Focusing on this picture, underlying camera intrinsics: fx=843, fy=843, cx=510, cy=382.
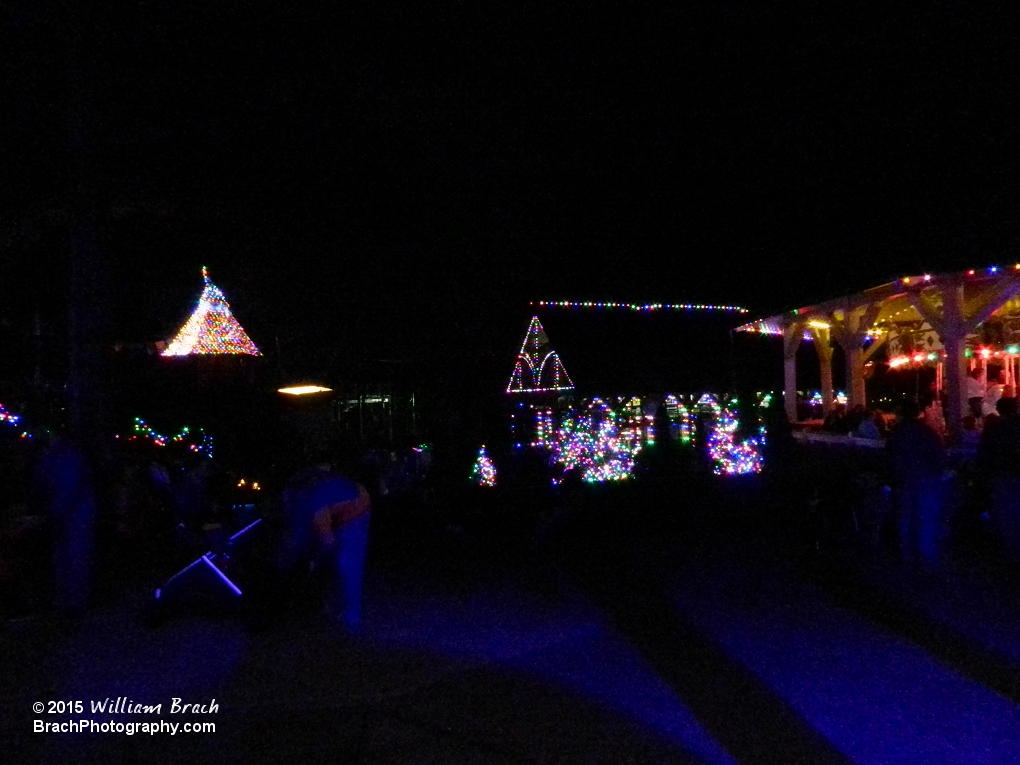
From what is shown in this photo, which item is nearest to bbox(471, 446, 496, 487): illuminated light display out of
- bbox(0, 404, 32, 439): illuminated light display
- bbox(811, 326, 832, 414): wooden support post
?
bbox(0, 404, 32, 439): illuminated light display

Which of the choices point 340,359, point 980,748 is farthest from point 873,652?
point 340,359

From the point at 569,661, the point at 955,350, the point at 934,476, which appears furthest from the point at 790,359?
the point at 569,661

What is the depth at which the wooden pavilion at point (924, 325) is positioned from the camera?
37.1 feet

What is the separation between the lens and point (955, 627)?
579 cm

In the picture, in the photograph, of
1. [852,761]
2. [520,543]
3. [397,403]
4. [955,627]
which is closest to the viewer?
[852,761]

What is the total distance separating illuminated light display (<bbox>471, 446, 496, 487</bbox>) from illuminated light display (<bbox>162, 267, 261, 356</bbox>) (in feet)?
10.9

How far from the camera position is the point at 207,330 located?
9578 millimetres

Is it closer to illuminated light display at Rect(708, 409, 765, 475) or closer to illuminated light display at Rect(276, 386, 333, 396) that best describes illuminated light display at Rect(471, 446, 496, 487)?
illuminated light display at Rect(276, 386, 333, 396)

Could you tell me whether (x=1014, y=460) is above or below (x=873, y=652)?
above

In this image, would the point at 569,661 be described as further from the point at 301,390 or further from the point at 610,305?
the point at 610,305

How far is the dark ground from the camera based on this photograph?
4.06m

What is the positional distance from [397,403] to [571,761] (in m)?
7.17

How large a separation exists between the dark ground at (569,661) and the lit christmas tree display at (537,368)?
159 centimetres

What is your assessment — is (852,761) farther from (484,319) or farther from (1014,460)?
(484,319)
